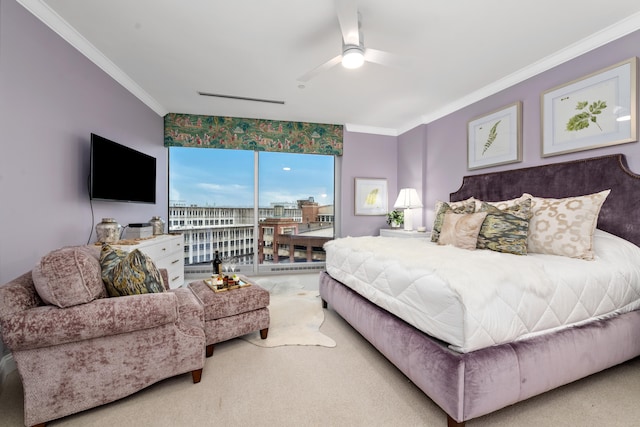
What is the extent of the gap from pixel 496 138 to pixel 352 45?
2.15 metres

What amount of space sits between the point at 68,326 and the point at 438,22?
3.11 m

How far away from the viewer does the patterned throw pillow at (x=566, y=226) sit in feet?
6.29

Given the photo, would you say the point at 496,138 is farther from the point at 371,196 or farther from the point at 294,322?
the point at 294,322

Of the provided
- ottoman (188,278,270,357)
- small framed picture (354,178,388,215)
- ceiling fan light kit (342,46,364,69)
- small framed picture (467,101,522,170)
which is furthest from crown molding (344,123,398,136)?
ottoman (188,278,270,357)

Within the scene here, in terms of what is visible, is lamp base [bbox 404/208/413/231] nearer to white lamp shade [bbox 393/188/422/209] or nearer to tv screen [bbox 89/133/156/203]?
white lamp shade [bbox 393/188/422/209]

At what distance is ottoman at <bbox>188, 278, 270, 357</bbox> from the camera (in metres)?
1.98

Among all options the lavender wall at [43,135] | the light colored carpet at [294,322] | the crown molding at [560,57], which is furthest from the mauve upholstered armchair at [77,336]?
the crown molding at [560,57]

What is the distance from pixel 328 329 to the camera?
244cm

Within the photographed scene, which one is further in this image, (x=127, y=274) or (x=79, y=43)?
(x=79, y=43)

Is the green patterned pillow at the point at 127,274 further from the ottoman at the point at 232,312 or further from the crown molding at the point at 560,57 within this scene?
the crown molding at the point at 560,57

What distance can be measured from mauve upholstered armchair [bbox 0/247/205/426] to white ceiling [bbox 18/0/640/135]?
198 cm

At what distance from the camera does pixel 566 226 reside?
6.64 feet

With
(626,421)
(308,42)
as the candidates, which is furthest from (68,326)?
(626,421)

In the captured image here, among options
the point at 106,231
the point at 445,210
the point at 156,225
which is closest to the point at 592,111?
the point at 445,210
